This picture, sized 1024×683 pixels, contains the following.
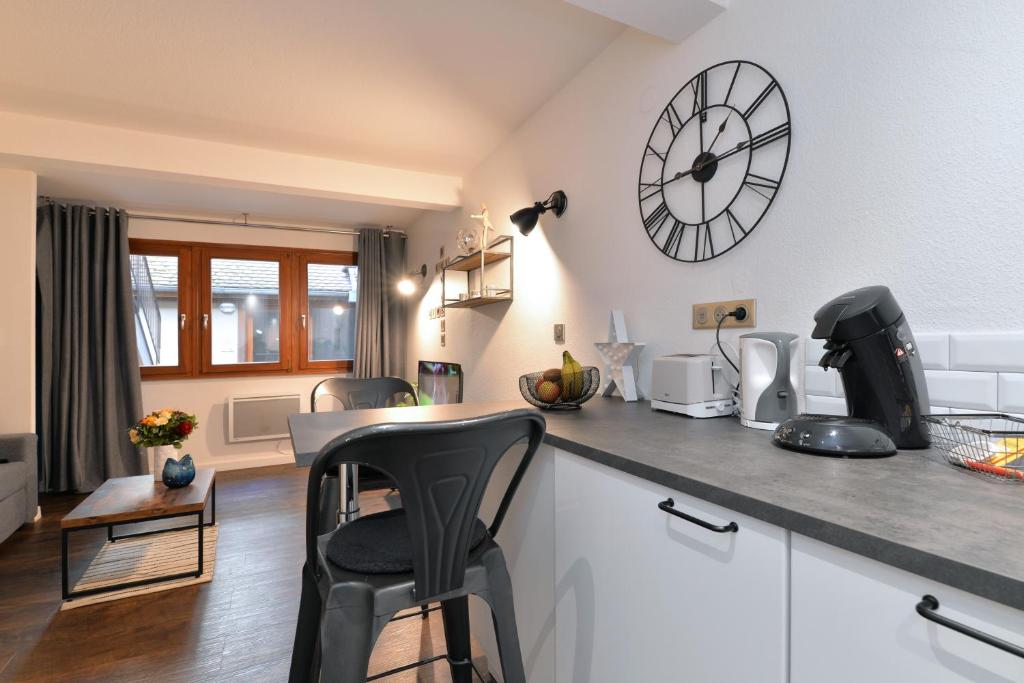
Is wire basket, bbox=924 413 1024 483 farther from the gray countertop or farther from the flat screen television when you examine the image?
the flat screen television

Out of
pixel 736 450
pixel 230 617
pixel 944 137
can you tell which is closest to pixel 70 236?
pixel 230 617

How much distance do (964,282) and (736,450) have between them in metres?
0.59

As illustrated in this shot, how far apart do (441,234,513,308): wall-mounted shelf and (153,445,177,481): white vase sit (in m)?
1.83

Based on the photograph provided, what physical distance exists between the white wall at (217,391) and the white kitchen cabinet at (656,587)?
4337 mm

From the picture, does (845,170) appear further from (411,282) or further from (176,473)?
(411,282)

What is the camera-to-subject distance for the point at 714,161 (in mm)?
1611

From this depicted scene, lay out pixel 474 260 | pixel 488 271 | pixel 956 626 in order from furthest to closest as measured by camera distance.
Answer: pixel 488 271 < pixel 474 260 < pixel 956 626

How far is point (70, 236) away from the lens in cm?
399

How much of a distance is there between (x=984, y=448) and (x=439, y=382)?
11.4ft

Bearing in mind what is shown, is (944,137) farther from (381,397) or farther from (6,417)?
(6,417)

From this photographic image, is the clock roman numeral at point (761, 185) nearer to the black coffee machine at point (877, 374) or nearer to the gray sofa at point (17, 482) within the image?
the black coffee machine at point (877, 374)

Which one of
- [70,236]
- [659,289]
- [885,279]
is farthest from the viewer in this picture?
[70,236]

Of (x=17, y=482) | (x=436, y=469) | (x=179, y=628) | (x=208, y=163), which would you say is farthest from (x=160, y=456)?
(x=436, y=469)

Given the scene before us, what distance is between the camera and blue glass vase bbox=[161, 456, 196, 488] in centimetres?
271
